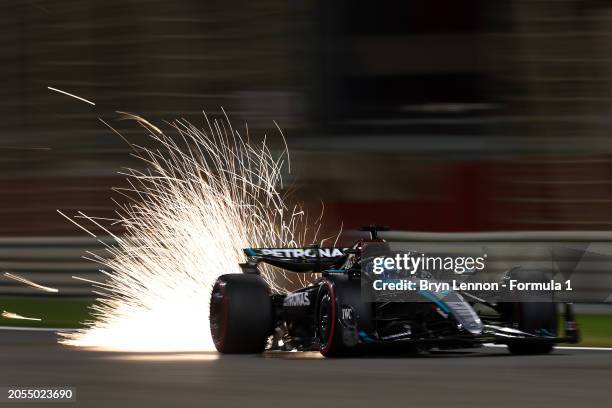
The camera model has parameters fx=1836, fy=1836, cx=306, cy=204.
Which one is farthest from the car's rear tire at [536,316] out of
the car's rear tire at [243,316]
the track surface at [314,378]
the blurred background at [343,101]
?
the blurred background at [343,101]

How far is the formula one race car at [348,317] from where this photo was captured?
15.0m

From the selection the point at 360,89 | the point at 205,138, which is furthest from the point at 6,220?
the point at 360,89

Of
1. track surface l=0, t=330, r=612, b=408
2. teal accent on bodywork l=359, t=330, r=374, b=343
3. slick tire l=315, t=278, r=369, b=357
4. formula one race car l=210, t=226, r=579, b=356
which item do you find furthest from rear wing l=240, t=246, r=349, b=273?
teal accent on bodywork l=359, t=330, r=374, b=343

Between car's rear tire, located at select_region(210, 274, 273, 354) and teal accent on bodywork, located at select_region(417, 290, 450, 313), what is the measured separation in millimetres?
1503

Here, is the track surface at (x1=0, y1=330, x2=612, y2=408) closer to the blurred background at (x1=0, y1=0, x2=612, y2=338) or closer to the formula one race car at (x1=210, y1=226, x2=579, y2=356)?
the formula one race car at (x1=210, y1=226, x2=579, y2=356)

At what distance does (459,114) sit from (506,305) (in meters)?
9.03

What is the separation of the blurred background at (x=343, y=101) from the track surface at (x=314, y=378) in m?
7.56

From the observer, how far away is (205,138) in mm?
25891

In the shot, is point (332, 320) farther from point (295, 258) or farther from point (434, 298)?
point (295, 258)

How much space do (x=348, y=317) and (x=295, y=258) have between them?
1839 millimetres

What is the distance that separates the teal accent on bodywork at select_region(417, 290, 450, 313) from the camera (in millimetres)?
15031

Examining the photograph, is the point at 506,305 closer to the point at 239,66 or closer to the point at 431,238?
the point at 431,238

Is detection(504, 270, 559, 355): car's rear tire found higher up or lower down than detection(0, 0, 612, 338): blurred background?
lower down

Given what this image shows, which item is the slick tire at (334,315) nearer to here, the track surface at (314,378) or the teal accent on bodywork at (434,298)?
the track surface at (314,378)
